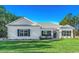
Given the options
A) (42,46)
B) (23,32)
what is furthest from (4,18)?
(42,46)

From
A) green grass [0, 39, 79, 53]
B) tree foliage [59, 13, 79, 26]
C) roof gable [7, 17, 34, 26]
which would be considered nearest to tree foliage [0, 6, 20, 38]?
roof gable [7, 17, 34, 26]

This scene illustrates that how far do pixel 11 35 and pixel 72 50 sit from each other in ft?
4.01

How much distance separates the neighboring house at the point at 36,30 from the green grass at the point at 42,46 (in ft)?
0.36

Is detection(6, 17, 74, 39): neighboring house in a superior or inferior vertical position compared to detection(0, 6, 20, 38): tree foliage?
inferior

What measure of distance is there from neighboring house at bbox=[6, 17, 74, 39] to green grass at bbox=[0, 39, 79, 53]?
0.11m

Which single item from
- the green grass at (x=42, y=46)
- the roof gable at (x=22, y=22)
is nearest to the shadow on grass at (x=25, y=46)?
the green grass at (x=42, y=46)

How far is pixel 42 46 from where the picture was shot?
10.9 m

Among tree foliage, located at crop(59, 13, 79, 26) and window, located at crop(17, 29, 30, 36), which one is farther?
window, located at crop(17, 29, 30, 36)

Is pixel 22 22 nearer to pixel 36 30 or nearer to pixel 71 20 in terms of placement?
pixel 36 30

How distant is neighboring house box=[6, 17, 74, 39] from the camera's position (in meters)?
10.9

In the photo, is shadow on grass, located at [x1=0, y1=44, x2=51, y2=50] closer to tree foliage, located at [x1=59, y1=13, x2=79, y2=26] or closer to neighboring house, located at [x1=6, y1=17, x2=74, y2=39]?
neighboring house, located at [x1=6, y1=17, x2=74, y2=39]

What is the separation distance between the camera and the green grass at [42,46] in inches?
428

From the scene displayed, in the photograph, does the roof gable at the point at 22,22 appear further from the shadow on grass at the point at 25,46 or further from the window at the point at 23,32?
the shadow on grass at the point at 25,46
